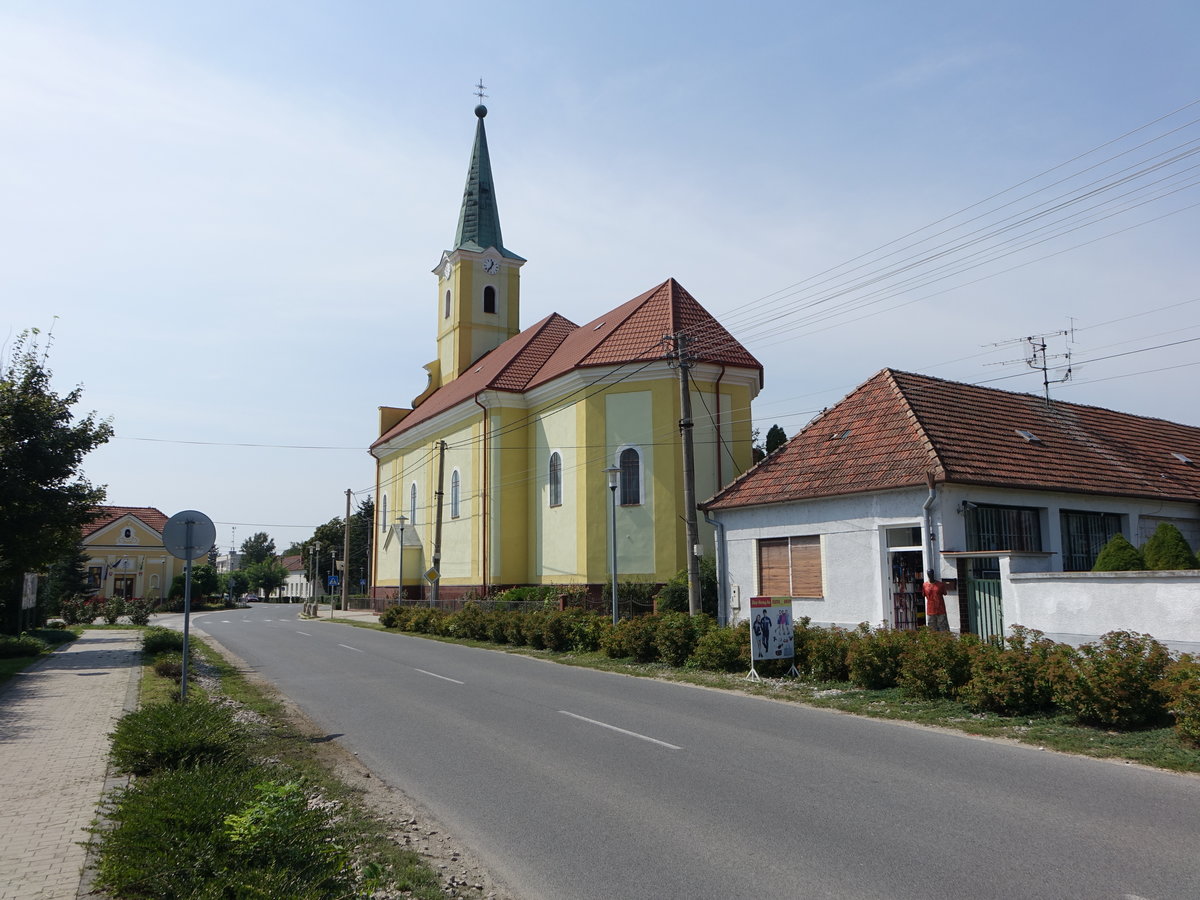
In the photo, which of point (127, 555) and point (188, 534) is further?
point (127, 555)

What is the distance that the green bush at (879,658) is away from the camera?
1364 cm

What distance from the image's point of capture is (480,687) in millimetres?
14781

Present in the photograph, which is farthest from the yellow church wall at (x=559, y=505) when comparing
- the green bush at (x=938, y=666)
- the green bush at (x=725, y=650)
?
the green bush at (x=938, y=666)

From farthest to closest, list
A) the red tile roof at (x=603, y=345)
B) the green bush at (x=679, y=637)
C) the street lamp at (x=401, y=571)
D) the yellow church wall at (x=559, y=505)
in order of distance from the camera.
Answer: the street lamp at (x=401, y=571), the yellow church wall at (x=559, y=505), the red tile roof at (x=603, y=345), the green bush at (x=679, y=637)

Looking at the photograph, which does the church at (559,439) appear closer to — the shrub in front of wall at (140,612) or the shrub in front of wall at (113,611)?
the shrub in front of wall at (140,612)

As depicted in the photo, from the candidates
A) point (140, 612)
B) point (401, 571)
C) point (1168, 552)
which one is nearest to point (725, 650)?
point (1168, 552)

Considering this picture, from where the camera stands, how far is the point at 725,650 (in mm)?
16500

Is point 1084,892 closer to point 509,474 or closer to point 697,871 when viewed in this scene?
point 697,871

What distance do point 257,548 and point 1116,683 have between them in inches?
7409

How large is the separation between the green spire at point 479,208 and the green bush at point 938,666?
39.2 m

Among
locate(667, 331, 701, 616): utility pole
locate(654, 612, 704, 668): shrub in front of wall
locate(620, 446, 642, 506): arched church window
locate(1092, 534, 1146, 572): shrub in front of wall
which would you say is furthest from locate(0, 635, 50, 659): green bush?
locate(1092, 534, 1146, 572): shrub in front of wall

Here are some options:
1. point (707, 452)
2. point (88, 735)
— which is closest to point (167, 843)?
point (88, 735)

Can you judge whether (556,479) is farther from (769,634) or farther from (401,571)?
(769,634)

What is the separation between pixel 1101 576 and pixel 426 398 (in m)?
43.3
